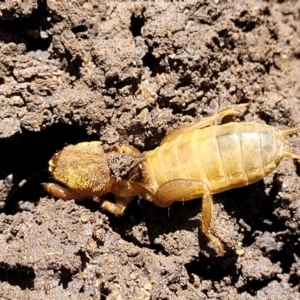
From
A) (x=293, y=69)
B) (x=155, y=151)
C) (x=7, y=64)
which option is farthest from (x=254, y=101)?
(x=7, y=64)

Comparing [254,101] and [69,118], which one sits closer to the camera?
[69,118]

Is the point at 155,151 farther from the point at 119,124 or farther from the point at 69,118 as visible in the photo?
the point at 69,118

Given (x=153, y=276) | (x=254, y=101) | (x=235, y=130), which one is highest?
(x=254, y=101)

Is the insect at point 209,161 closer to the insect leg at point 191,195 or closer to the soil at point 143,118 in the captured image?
the insect leg at point 191,195

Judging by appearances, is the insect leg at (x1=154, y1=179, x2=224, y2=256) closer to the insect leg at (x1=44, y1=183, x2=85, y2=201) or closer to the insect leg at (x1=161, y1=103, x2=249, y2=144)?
the insect leg at (x1=161, y1=103, x2=249, y2=144)

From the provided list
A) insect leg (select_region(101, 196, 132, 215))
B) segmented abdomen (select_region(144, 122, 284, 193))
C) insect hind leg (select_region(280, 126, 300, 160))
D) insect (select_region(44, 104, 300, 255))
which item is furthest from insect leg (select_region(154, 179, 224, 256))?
insect hind leg (select_region(280, 126, 300, 160))

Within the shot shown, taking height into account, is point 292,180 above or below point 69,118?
below

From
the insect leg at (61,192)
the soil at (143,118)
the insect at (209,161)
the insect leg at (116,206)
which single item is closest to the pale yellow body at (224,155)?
the insect at (209,161)

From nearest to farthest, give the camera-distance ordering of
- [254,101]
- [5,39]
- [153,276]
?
1. [153,276]
2. [5,39]
3. [254,101]

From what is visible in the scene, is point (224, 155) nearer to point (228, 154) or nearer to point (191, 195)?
point (228, 154)
